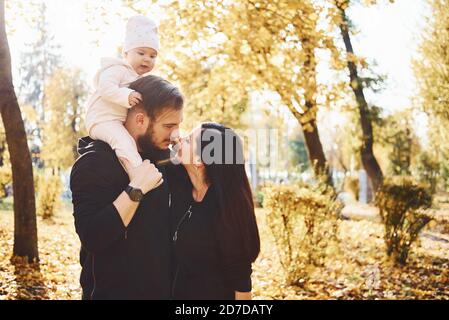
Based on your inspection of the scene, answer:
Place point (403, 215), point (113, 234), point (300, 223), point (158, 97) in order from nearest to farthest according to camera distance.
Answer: point (113, 234)
point (158, 97)
point (300, 223)
point (403, 215)

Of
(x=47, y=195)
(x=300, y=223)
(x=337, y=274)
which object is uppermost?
(x=47, y=195)

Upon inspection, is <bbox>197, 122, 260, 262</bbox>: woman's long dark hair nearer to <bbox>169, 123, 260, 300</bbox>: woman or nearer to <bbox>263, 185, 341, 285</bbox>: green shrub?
<bbox>169, 123, 260, 300</bbox>: woman

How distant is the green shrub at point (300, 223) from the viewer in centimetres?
647

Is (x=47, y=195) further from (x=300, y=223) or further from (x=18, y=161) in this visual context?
(x=300, y=223)

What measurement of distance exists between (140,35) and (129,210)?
133 centimetres

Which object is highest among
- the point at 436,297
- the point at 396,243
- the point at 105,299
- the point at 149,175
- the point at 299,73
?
the point at 299,73

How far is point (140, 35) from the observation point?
9.41ft

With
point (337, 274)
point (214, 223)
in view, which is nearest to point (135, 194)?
point (214, 223)

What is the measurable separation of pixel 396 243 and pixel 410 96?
537 centimetres

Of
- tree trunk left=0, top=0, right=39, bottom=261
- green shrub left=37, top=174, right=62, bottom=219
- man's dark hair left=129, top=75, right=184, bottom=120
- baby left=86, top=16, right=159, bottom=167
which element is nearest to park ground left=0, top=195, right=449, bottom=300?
tree trunk left=0, top=0, right=39, bottom=261

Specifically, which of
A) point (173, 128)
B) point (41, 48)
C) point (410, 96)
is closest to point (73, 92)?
point (41, 48)

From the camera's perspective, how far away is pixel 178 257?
2.32 metres

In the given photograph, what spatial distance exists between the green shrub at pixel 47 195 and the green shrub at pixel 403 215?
879cm
